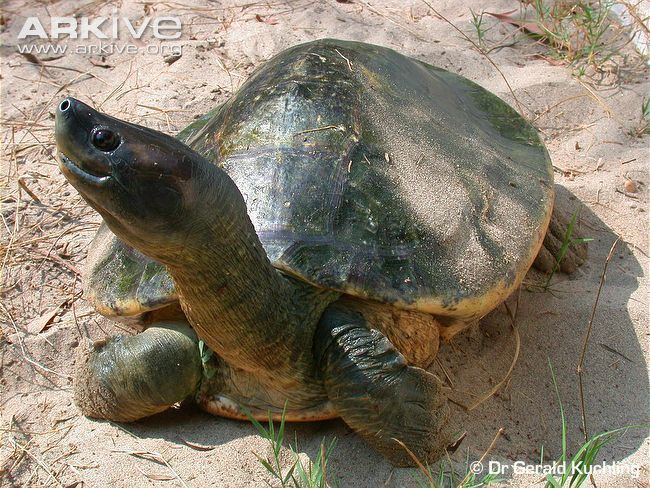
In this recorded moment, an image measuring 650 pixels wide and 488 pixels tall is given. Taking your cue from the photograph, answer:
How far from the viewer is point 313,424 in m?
2.78

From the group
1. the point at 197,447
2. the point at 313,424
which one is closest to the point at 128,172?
the point at 197,447

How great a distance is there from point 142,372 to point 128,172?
38.5 inches

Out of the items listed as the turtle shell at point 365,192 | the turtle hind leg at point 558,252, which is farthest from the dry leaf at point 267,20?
the turtle hind leg at point 558,252

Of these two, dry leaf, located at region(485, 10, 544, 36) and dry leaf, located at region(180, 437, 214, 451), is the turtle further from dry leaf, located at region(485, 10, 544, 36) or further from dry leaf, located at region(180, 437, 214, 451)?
dry leaf, located at region(485, 10, 544, 36)

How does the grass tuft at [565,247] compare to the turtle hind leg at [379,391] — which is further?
the grass tuft at [565,247]

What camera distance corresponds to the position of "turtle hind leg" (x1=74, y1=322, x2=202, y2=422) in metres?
2.62

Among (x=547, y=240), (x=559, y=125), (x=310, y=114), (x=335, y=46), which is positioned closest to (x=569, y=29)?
(x=559, y=125)

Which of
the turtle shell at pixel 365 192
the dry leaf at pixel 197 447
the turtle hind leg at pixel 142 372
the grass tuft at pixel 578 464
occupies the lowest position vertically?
the dry leaf at pixel 197 447

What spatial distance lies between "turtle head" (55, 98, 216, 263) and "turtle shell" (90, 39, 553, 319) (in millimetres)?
579

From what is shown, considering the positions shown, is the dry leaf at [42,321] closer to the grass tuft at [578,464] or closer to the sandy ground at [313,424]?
the sandy ground at [313,424]

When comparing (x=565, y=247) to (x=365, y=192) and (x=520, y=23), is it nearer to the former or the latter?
(x=365, y=192)

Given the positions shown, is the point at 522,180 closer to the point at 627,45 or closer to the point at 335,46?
the point at 335,46

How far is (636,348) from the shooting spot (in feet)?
10.3

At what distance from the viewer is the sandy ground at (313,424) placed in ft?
8.68
